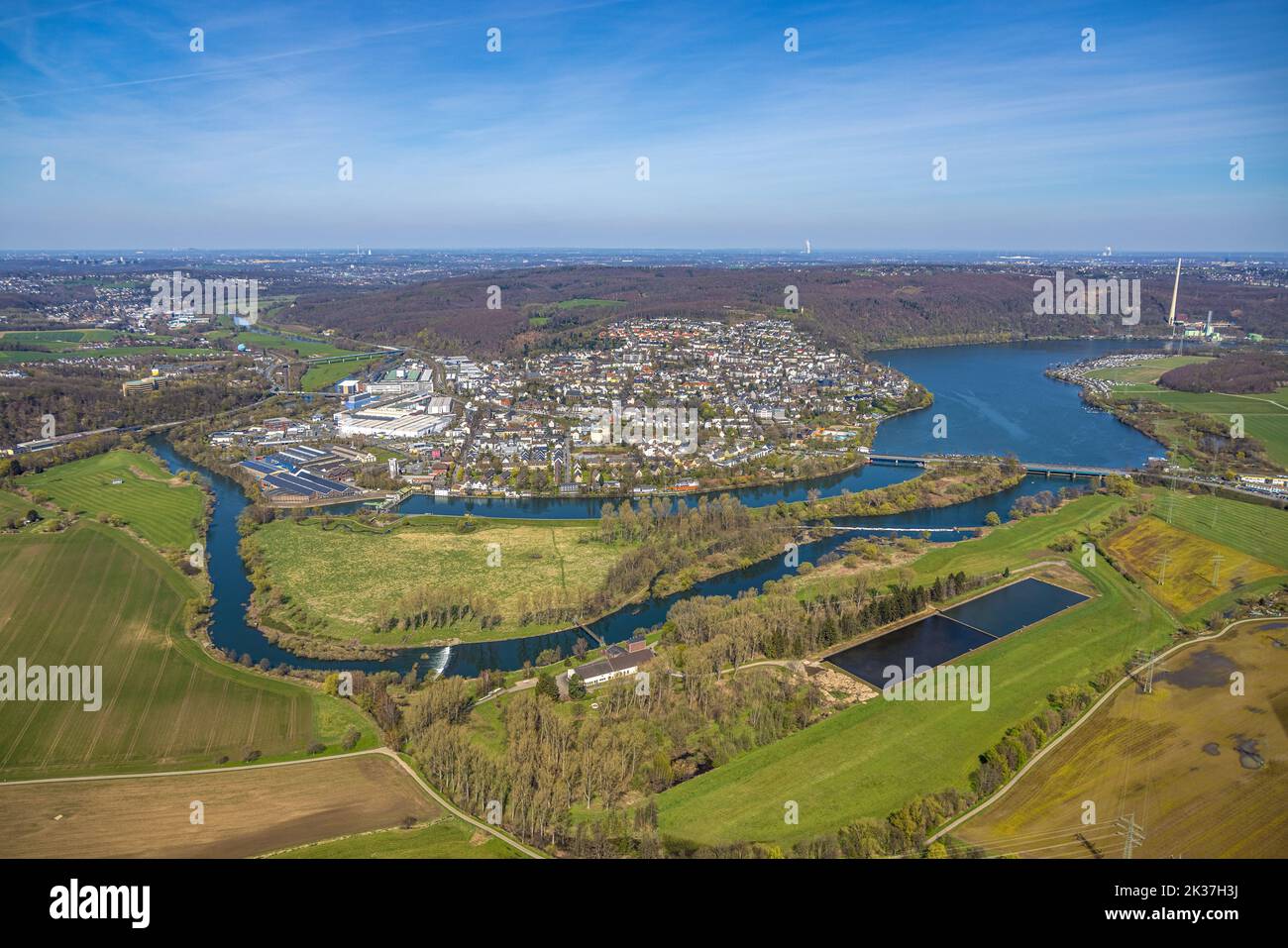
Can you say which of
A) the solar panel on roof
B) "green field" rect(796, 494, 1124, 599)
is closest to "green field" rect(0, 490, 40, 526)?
the solar panel on roof

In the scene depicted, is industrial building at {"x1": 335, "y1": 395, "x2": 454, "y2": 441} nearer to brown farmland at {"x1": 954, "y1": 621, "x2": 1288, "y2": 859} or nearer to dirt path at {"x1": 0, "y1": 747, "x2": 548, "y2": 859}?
dirt path at {"x1": 0, "y1": 747, "x2": 548, "y2": 859}

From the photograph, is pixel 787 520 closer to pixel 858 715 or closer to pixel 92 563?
pixel 858 715


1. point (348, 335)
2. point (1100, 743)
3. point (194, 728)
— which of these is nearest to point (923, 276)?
point (348, 335)

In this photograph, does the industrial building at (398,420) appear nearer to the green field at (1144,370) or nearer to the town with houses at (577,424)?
the town with houses at (577,424)

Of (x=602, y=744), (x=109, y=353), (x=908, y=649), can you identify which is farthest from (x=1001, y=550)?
(x=109, y=353)

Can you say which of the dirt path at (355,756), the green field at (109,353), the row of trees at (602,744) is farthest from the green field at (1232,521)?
the green field at (109,353)

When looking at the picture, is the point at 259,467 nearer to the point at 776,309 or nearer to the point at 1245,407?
the point at 1245,407

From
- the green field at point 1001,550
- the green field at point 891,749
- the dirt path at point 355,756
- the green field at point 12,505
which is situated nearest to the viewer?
the dirt path at point 355,756
